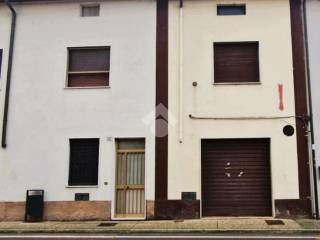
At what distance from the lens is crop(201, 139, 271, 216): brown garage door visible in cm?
1353

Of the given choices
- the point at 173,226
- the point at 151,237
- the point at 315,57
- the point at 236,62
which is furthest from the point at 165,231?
the point at 315,57

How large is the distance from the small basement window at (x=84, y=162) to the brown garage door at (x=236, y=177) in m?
3.65

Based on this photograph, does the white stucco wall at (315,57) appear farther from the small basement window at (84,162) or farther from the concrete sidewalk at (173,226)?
the small basement window at (84,162)

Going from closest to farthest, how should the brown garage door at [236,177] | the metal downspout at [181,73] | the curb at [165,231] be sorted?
the curb at [165,231] → the brown garage door at [236,177] → the metal downspout at [181,73]

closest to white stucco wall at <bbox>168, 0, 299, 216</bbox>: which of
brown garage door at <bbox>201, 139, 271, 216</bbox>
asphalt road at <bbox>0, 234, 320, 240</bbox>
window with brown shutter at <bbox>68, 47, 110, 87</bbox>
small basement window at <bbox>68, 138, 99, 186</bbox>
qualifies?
brown garage door at <bbox>201, 139, 271, 216</bbox>

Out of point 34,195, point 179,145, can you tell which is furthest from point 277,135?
point 34,195

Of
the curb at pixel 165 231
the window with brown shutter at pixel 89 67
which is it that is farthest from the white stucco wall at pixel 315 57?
the window with brown shutter at pixel 89 67

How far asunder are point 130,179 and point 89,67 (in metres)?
4.19

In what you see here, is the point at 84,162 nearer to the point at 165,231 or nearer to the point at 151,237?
the point at 165,231

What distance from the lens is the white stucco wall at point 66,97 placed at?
45.8 ft

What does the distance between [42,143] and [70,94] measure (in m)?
1.93

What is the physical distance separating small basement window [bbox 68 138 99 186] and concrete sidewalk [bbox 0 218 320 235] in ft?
5.01

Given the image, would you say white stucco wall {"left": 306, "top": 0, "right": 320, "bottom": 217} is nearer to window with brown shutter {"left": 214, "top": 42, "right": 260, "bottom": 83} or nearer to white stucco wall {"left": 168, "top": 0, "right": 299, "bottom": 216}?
white stucco wall {"left": 168, "top": 0, "right": 299, "bottom": 216}

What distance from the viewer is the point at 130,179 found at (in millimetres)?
13961
